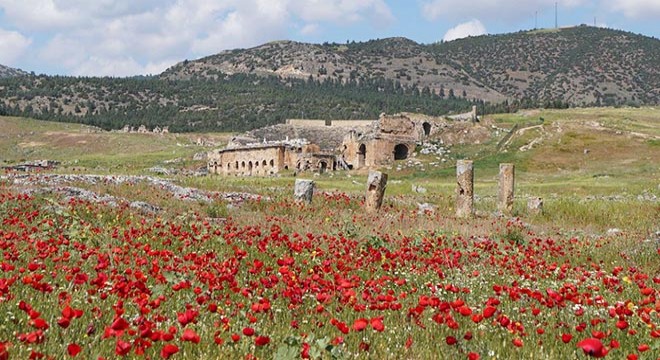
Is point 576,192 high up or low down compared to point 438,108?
down

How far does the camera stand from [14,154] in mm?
95562

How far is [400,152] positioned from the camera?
69500mm

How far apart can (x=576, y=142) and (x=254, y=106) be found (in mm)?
114097

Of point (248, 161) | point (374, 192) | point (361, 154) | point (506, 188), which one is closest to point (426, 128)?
point (361, 154)

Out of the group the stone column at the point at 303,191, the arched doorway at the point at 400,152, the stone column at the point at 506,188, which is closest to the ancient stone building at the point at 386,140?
the arched doorway at the point at 400,152

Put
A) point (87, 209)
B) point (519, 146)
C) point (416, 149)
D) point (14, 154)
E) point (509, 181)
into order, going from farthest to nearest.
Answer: point (14, 154)
point (416, 149)
point (519, 146)
point (509, 181)
point (87, 209)

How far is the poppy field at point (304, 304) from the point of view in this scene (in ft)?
13.2

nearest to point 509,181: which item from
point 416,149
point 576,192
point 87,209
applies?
point 576,192

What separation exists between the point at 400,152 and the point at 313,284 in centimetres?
6405

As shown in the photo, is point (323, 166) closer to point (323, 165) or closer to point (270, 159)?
point (323, 165)

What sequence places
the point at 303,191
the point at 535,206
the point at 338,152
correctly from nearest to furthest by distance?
1. the point at 535,206
2. the point at 303,191
3. the point at 338,152

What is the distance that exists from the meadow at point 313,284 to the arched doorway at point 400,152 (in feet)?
149

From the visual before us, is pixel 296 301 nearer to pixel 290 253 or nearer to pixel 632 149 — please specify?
pixel 290 253

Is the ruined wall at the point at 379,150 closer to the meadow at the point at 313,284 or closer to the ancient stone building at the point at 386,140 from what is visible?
the ancient stone building at the point at 386,140
